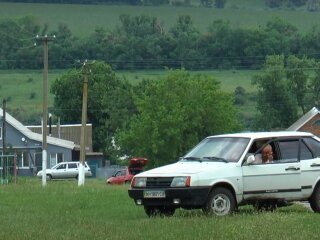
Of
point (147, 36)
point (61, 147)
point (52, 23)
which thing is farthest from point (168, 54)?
point (61, 147)

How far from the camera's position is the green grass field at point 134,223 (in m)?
16.2

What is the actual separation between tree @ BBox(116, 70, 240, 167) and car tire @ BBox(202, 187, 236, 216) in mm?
59893

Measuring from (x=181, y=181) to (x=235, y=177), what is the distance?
38.8 inches

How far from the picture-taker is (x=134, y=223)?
59.4ft

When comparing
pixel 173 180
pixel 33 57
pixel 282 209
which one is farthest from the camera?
pixel 33 57

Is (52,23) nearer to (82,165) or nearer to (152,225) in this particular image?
(82,165)

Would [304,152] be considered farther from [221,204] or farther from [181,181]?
[181,181]

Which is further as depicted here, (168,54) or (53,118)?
(168,54)

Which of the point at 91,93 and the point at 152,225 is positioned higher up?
the point at 152,225

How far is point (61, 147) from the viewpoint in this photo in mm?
89062

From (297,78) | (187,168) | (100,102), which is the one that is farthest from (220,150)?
(297,78)

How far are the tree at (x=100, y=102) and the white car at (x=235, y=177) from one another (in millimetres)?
75719

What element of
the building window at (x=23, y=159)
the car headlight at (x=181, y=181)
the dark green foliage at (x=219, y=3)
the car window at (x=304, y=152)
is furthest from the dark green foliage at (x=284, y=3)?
the car headlight at (x=181, y=181)

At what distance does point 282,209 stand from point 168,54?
11643cm
